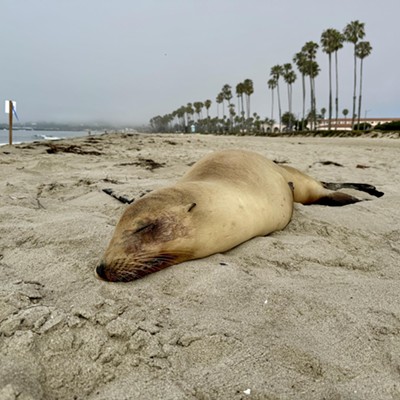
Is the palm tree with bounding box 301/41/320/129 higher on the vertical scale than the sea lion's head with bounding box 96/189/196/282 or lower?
higher

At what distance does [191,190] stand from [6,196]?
2.44 m

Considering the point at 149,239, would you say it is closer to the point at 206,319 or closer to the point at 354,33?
the point at 206,319

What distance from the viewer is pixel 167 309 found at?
5.72 feet

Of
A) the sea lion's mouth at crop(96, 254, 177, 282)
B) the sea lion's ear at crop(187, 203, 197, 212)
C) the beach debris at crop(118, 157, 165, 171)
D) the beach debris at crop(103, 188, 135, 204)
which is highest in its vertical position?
the sea lion's ear at crop(187, 203, 197, 212)

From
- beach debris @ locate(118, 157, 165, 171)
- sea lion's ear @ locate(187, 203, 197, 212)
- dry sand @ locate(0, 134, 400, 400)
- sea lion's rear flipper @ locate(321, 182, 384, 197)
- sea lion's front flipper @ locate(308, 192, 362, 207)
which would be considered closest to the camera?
dry sand @ locate(0, 134, 400, 400)

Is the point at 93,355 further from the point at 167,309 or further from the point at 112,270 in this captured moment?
the point at 112,270

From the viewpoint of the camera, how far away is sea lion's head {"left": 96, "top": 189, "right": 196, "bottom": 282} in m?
2.11

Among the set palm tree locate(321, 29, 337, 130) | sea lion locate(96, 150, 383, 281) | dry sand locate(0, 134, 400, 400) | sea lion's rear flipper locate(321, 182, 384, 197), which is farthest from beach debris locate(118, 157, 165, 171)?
palm tree locate(321, 29, 337, 130)

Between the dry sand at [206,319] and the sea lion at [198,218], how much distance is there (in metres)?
0.10

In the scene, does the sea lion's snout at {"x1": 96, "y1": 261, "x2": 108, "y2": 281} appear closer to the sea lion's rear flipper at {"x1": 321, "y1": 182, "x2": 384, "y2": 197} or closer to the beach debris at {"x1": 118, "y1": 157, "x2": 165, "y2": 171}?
the sea lion's rear flipper at {"x1": 321, "y1": 182, "x2": 384, "y2": 197}

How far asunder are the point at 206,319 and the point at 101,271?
2.36ft

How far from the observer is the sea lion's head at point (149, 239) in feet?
6.91

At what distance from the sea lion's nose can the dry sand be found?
38mm

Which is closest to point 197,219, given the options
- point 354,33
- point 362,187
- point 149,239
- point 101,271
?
point 149,239
